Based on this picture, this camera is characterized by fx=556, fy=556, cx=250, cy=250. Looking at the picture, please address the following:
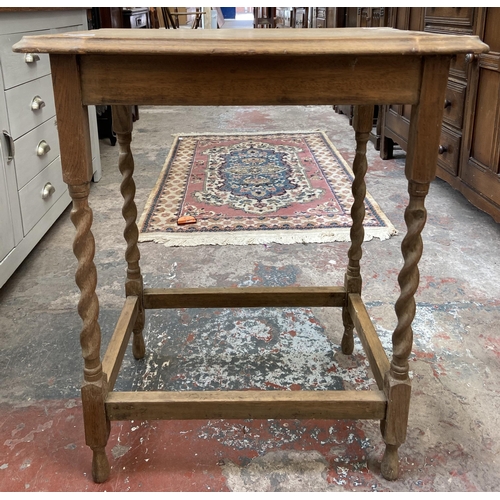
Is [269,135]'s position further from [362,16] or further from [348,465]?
[348,465]

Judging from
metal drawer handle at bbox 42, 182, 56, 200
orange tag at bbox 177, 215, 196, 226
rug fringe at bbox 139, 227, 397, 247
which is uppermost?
metal drawer handle at bbox 42, 182, 56, 200

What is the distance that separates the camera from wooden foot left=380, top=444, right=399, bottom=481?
115 centimetres

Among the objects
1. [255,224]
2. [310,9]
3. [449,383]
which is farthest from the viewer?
[310,9]

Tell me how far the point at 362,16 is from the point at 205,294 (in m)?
3.49

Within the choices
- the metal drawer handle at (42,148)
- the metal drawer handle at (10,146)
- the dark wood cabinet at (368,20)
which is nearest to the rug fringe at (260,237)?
the metal drawer handle at (42,148)

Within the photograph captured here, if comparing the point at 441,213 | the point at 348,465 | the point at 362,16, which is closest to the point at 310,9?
the point at 362,16

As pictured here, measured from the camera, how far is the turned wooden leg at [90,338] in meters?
1.06

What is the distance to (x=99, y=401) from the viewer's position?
1.13m

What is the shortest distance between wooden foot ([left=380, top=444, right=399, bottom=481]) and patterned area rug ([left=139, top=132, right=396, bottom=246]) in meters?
1.30

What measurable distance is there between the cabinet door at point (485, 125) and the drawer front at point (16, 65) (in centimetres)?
186

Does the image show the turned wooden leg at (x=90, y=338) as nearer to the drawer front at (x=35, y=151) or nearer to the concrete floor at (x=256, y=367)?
the concrete floor at (x=256, y=367)

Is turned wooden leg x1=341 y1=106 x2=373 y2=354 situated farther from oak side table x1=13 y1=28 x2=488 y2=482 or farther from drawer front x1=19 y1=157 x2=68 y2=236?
drawer front x1=19 y1=157 x2=68 y2=236

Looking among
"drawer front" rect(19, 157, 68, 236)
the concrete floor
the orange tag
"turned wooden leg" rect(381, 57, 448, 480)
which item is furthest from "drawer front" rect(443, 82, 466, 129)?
"drawer front" rect(19, 157, 68, 236)

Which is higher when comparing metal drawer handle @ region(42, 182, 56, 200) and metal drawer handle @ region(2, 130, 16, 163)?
metal drawer handle @ region(2, 130, 16, 163)
